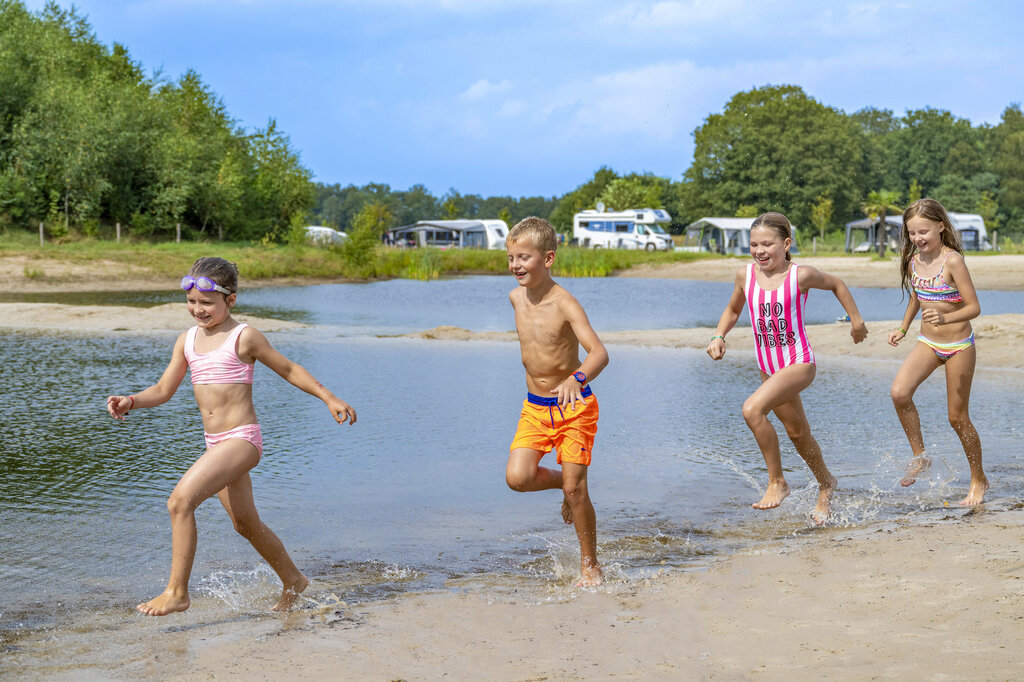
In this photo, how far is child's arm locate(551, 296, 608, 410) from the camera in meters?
4.75

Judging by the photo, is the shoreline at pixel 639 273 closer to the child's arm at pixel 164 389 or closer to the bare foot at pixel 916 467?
the child's arm at pixel 164 389

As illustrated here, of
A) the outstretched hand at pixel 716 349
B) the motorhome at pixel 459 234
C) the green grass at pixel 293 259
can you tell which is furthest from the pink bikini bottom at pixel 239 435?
the motorhome at pixel 459 234

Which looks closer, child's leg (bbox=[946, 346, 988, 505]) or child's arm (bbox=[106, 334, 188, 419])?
child's arm (bbox=[106, 334, 188, 419])

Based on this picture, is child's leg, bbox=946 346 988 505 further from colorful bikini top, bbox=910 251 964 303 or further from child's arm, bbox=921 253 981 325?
colorful bikini top, bbox=910 251 964 303

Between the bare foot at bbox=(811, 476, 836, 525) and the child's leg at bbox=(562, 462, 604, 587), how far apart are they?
189cm

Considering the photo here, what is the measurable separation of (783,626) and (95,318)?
19.3 m

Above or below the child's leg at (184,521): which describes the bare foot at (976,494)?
below

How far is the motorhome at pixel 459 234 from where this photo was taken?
90062mm

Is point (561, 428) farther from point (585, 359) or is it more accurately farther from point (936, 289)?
point (936, 289)

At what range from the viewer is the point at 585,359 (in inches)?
193

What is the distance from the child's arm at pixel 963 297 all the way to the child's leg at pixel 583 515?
2.95 meters

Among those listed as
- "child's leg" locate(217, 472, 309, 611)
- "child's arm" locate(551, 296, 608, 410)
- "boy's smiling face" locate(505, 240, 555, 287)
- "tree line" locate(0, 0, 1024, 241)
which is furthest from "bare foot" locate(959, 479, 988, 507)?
"tree line" locate(0, 0, 1024, 241)

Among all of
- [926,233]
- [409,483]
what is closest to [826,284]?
[926,233]

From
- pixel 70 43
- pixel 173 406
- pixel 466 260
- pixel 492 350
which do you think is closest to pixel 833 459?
pixel 173 406
